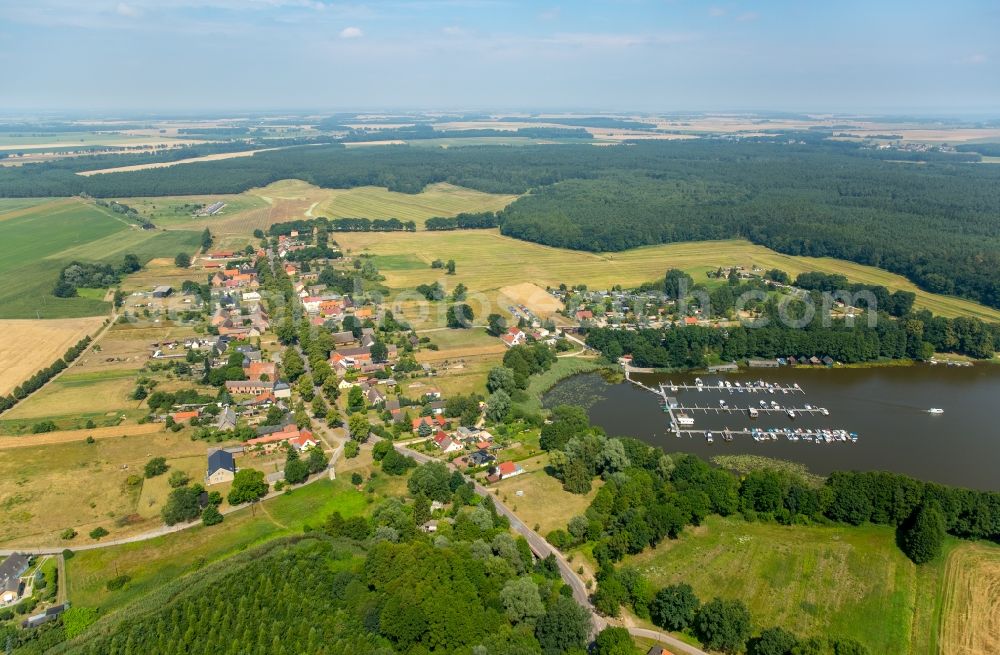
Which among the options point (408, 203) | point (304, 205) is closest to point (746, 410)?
point (408, 203)

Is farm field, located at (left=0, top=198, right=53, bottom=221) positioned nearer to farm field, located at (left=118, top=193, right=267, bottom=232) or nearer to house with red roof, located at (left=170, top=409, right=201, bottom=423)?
farm field, located at (left=118, top=193, right=267, bottom=232)

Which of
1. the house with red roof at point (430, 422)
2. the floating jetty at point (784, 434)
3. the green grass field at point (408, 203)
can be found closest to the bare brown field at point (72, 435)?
the house with red roof at point (430, 422)

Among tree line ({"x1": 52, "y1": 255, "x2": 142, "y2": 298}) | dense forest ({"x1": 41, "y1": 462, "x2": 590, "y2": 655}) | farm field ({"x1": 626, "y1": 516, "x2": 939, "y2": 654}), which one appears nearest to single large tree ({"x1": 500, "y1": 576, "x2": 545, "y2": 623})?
dense forest ({"x1": 41, "y1": 462, "x2": 590, "y2": 655})

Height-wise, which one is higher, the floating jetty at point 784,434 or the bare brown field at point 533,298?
the bare brown field at point 533,298

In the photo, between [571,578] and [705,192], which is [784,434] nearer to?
[571,578]

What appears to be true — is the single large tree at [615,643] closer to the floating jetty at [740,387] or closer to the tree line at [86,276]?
the floating jetty at [740,387]
